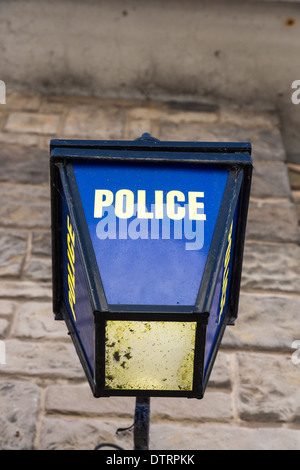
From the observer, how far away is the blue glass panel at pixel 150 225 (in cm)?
170

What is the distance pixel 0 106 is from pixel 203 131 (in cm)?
118

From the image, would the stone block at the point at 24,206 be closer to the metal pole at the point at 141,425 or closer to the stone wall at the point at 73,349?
the stone wall at the point at 73,349

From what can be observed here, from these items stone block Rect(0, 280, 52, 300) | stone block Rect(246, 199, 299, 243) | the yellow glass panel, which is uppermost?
stone block Rect(246, 199, 299, 243)

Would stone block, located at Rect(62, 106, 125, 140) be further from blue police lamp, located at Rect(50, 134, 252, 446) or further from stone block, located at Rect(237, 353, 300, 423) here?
blue police lamp, located at Rect(50, 134, 252, 446)

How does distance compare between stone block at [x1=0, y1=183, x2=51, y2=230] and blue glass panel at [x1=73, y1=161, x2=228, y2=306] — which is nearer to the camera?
blue glass panel at [x1=73, y1=161, x2=228, y2=306]

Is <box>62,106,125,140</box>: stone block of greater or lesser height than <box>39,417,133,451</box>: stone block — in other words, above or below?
above

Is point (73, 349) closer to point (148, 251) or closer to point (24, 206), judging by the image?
point (24, 206)

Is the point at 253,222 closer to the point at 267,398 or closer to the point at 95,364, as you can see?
the point at 267,398

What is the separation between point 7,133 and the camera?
13.1 ft

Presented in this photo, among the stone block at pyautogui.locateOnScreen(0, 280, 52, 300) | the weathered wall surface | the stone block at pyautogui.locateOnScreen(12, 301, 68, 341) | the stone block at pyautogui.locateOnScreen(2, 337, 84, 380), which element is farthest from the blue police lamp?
the weathered wall surface

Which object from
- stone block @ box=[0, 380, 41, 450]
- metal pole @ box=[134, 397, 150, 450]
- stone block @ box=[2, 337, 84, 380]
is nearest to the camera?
metal pole @ box=[134, 397, 150, 450]

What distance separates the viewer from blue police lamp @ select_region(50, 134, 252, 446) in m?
1.69

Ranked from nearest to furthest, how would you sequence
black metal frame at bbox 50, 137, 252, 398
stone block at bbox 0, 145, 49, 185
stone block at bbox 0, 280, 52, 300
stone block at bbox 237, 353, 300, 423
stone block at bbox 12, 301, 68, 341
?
black metal frame at bbox 50, 137, 252, 398
stone block at bbox 237, 353, 300, 423
stone block at bbox 12, 301, 68, 341
stone block at bbox 0, 280, 52, 300
stone block at bbox 0, 145, 49, 185

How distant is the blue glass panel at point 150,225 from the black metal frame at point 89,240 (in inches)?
0.7
